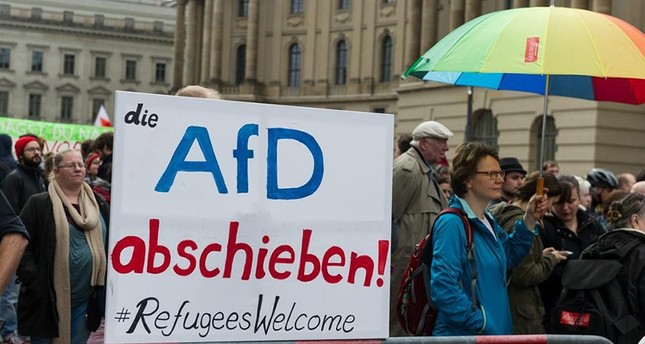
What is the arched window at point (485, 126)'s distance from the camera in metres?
46.5

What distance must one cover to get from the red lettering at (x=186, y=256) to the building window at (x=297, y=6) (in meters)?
64.0

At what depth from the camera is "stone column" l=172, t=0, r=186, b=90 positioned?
75.8m

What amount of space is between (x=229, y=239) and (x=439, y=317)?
1882 millimetres

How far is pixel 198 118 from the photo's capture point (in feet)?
16.7

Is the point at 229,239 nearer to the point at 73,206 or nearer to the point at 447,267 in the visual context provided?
the point at 447,267

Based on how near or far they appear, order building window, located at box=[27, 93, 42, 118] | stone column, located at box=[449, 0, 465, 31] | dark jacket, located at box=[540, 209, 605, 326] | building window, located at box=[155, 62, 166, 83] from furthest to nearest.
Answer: building window, located at box=[155, 62, 166, 83] < building window, located at box=[27, 93, 42, 118] < stone column, located at box=[449, 0, 465, 31] < dark jacket, located at box=[540, 209, 605, 326]

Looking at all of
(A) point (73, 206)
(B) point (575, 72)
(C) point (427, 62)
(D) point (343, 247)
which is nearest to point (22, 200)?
(A) point (73, 206)

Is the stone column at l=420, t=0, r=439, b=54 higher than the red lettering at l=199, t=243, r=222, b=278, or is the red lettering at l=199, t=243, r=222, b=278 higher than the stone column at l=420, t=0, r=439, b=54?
the stone column at l=420, t=0, r=439, b=54

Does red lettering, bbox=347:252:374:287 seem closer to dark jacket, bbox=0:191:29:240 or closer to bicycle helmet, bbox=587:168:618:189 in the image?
dark jacket, bbox=0:191:29:240

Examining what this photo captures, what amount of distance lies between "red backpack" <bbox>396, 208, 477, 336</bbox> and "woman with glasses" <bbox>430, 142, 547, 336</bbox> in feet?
0.11

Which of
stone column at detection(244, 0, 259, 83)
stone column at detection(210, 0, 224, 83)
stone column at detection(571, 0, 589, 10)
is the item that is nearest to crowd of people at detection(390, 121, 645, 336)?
stone column at detection(571, 0, 589, 10)

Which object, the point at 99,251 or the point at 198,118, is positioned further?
the point at 99,251

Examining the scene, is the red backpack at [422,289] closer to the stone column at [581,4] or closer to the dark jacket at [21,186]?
the dark jacket at [21,186]

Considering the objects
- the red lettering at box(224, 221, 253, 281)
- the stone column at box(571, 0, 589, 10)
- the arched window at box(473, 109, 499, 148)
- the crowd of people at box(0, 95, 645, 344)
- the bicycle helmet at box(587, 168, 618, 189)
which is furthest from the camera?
the arched window at box(473, 109, 499, 148)
